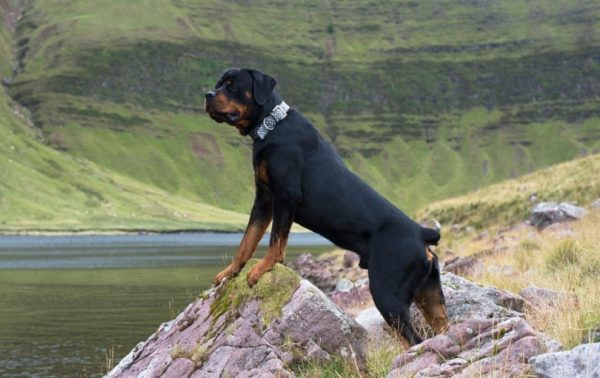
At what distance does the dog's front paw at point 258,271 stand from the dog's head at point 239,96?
55.5 inches

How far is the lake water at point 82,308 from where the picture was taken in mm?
25234

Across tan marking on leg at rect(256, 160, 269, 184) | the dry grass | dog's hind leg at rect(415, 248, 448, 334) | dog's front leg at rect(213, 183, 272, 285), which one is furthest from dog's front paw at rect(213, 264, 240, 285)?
the dry grass

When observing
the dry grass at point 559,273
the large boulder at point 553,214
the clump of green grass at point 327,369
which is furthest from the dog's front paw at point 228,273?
the large boulder at point 553,214

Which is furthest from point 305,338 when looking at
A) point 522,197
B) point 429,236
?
point 522,197

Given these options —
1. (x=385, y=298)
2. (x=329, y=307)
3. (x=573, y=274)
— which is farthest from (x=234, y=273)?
(x=573, y=274)

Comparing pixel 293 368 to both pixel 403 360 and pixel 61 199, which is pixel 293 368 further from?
pixel 61 199

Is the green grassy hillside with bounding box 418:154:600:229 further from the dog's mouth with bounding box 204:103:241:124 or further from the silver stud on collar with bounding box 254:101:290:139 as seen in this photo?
the dog's mouth with bounding box 204:103:241:124

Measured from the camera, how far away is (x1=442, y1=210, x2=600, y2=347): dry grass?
23.8 ft

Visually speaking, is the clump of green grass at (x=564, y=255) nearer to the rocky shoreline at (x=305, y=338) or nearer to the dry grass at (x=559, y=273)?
the dry grass at (x=559, y=273)

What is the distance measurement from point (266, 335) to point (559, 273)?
6111 millimetres

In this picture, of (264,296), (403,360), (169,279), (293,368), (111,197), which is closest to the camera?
(403,360)

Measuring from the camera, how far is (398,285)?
7797 mm

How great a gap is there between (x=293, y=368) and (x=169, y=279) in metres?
46.9

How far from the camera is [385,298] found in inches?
307
